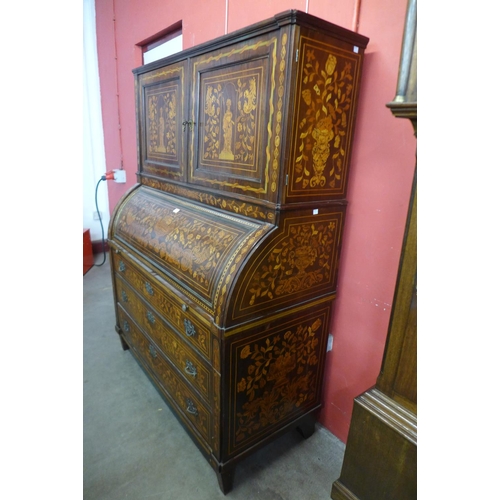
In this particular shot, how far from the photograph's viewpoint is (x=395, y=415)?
3.21 ft

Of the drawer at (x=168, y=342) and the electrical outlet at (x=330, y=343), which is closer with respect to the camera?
the drawer at (x=168, y=342)

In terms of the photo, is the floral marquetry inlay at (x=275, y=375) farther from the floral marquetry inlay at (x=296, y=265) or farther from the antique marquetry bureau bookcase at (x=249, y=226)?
the floral marquetry inlay at (x=296, y=265)

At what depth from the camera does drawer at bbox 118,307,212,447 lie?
1521mm

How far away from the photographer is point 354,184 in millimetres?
1444

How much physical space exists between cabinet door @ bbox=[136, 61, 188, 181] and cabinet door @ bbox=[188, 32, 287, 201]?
0.13m

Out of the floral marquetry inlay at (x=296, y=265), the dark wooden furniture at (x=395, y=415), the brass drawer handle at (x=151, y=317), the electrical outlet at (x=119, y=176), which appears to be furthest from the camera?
the electrical outlet at (x=119, y=176)

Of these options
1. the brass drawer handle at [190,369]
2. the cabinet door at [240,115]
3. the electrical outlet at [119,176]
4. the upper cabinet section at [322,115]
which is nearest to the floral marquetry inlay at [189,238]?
the cabinet door at [240,115]

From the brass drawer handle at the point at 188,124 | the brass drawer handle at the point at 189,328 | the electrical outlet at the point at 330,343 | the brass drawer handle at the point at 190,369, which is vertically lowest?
the brass drawer handle at the point at 190,369

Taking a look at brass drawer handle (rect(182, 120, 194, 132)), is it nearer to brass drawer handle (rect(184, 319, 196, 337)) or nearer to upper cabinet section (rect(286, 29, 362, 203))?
upper cabinet section (rect(286, 29, 362, 203))

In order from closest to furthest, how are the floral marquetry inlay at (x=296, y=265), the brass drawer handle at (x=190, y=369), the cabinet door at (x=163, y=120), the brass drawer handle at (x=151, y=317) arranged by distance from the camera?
the floral marquetry inlay at (x=296, y=265), the brass drawer handle at (x=190, y=369), the cabinet door at (x=163, y=120), the brass drawer handle at (x=151, y=317)

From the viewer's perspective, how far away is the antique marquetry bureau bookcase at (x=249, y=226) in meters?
1.16

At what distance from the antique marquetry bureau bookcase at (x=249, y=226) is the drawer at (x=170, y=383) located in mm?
12

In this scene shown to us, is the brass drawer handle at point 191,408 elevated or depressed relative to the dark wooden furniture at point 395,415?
depressed
